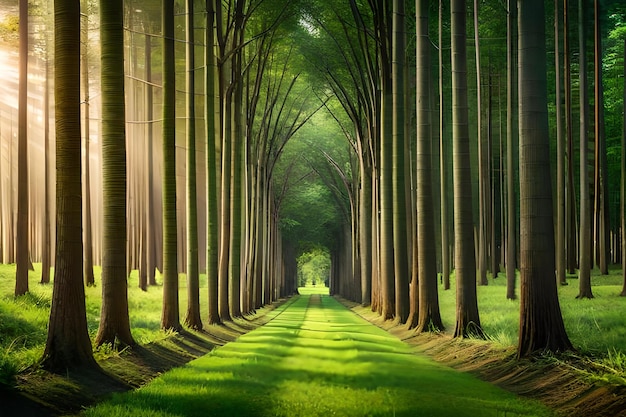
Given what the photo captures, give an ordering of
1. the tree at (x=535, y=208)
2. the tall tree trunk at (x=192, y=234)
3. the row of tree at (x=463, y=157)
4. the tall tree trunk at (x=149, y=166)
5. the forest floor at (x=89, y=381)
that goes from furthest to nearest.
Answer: the tall tree trunk at (x=149, y=166)
the tall tree trunk at (x=192, y=234)
the row of tree at (x=463, y=157)
the tree at (x=535, y=208)
the forest floor at (x=89, y=381)

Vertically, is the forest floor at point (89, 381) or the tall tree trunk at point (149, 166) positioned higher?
the tall tree trunk at point (149, 166)

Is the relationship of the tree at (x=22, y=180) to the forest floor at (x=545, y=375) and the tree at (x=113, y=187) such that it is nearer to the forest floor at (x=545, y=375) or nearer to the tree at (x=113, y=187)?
the tree at (x=113, y=187)

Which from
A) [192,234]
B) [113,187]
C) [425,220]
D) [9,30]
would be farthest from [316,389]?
[9,30]

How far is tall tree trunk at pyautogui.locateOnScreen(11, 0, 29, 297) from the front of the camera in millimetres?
22469

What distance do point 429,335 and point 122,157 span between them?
9.68m

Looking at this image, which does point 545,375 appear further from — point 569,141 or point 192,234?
point 569,141

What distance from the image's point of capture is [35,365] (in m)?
11.8

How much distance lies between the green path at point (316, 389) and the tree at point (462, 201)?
2285mm

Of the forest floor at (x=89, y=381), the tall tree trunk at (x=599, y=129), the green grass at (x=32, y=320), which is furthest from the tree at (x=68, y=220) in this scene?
the tall tree trunk at (x=599, y=129)

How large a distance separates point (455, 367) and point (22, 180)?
1389 cm

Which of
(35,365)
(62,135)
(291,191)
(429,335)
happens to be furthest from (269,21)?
(291,191)

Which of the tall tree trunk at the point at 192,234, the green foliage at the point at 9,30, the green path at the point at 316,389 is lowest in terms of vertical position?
the green path at the point at 316,389

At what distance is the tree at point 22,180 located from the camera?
2247 cm

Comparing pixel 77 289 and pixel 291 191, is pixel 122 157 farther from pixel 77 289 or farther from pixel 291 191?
pixel 291 191
